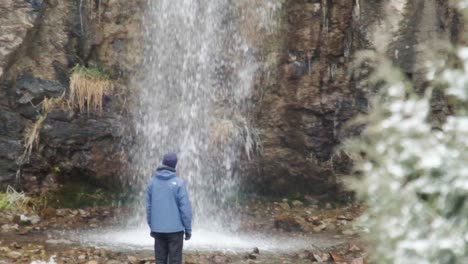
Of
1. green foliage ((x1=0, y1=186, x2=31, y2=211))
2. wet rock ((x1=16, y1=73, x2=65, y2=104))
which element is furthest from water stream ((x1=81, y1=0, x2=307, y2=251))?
green foliage ((x1=0, y1=186, x2=31, y2=211))

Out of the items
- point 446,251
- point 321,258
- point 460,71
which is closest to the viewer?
Result: point 446,251

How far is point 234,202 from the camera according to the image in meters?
12.1

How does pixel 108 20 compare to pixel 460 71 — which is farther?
pixel 108 20

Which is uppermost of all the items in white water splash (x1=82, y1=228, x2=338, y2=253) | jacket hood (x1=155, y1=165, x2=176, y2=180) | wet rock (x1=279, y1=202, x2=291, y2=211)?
jacket hood (x1=155, y1=165, x2=176, y2=180)

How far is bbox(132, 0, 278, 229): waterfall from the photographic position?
11.6 m

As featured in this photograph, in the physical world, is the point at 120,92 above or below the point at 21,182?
above

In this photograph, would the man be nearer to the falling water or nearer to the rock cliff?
the falling water

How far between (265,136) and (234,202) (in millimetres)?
1366

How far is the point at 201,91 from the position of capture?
1175 cm

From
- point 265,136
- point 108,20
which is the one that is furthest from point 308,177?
point 108,20

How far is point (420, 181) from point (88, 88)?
30.2ft

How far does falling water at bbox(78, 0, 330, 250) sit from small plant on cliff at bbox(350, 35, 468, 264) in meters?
8.85

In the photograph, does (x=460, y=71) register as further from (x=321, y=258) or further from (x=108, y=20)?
(x=108, y=20)

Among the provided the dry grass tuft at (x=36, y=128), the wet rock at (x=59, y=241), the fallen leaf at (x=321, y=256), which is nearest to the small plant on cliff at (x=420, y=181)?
the fallen leaf at (x=321, y=256)
